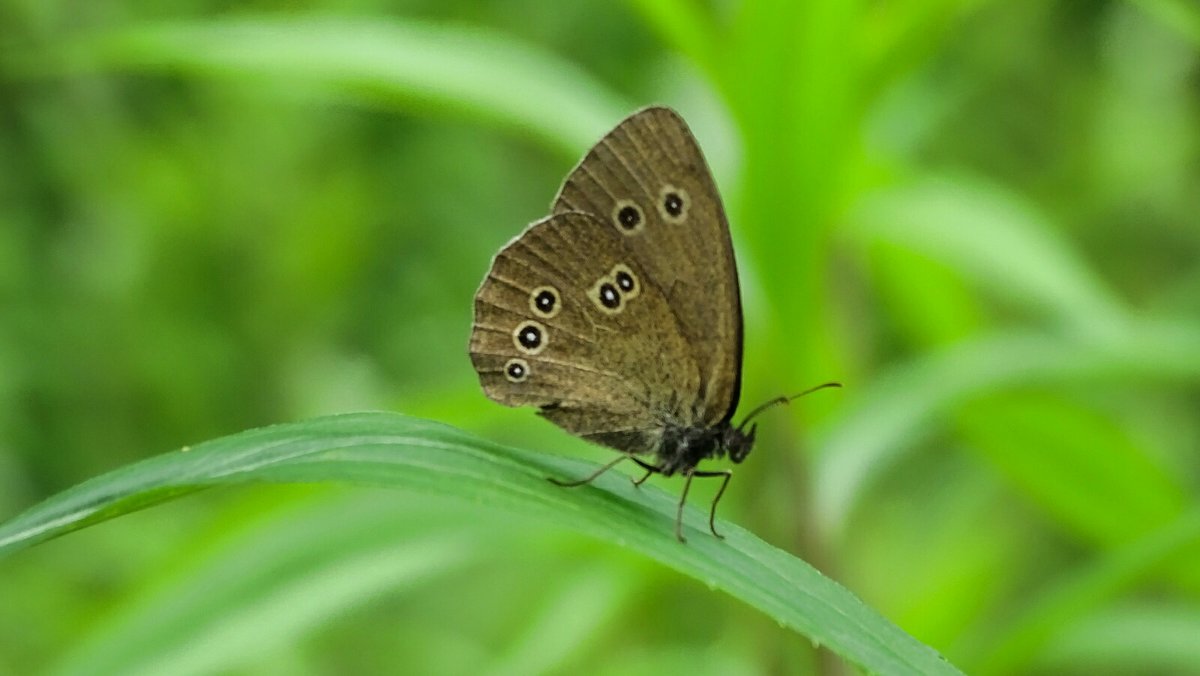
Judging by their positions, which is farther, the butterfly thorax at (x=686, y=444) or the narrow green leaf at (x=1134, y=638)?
the narrow green leaf at (x=1134, y=638)

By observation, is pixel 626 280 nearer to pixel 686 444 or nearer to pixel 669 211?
pixel 669 211

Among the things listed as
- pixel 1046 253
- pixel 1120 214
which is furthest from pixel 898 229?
pixel 1120 214

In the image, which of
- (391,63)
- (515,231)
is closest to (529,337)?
(391,63)

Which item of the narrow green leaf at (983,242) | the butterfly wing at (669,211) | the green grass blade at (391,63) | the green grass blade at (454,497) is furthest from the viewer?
the narrow green leaf at (983,242)

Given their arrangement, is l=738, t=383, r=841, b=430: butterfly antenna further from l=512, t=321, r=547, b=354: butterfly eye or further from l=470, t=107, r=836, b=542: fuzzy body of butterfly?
l=512, t=321, r=547, b=354: butterfly eye

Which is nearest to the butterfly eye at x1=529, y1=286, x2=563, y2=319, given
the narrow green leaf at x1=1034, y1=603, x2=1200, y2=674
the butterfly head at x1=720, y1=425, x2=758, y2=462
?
the butterfly head at x1=720, y1=425, x2=758, y2=462

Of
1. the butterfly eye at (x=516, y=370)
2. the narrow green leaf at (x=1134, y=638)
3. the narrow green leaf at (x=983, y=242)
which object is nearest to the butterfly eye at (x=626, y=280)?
the butterfly eye at (x=516, y=370)

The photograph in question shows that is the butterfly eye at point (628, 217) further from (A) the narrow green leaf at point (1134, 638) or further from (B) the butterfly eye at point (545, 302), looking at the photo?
(A) the narrow green leaf at point (1134, 638)
